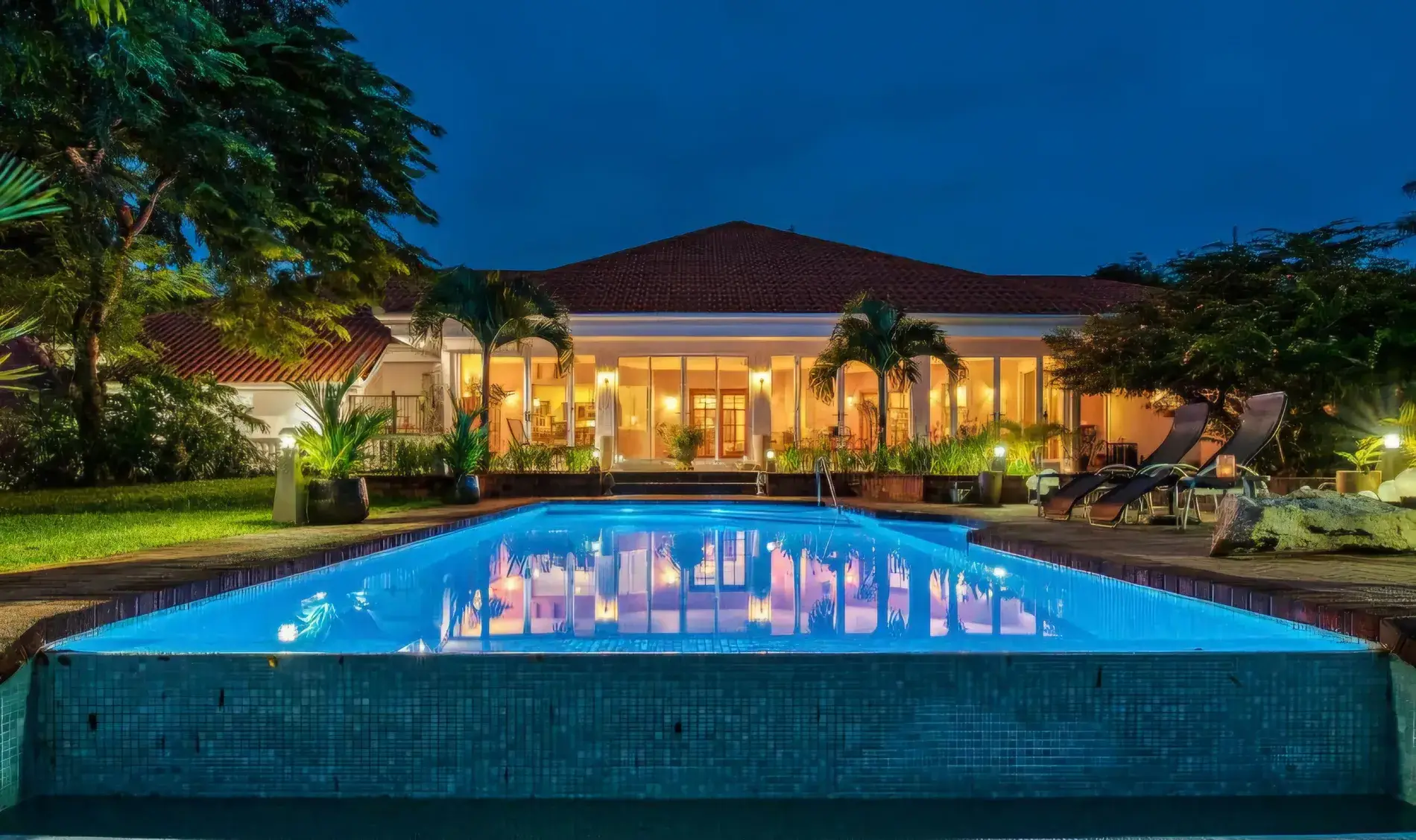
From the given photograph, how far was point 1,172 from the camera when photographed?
3.40 m

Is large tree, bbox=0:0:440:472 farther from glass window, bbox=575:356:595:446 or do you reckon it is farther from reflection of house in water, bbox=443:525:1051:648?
glass window, bbox=575:356:595:446

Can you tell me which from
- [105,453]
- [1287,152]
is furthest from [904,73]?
[105,453]

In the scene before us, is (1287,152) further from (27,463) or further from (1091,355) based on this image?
(27,463)

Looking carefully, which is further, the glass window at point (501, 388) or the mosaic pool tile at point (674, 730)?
the glass window at point (501, 388)

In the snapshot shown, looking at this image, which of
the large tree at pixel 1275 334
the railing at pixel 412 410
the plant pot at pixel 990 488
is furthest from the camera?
the railing at pixel 412 410

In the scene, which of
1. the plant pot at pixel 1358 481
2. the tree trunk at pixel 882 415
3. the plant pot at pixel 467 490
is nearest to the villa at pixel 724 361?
the tree trunk at pixel 882 415

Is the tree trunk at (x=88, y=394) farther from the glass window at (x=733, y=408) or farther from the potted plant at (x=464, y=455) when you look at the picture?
the glass window at (x=733, y=408)

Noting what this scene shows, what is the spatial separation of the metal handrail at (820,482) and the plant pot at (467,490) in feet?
15.5

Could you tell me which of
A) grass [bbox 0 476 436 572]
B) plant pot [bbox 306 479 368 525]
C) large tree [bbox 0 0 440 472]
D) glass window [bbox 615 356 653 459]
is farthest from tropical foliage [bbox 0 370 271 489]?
plant pot [bbox 306 479 368 525]

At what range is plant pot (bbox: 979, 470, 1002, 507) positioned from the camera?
13.0m

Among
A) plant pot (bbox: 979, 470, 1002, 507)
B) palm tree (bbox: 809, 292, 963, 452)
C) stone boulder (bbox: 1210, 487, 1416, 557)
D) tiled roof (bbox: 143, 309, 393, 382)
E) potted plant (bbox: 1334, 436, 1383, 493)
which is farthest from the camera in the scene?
tiled roof (bbox: 143, 309, 393, 382)

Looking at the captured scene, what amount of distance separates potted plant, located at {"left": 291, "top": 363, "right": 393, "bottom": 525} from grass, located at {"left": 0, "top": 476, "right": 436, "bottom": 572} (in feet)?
1.61

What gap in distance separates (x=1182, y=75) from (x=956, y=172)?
19.1 metres

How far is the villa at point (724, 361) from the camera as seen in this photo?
19.1 metres
